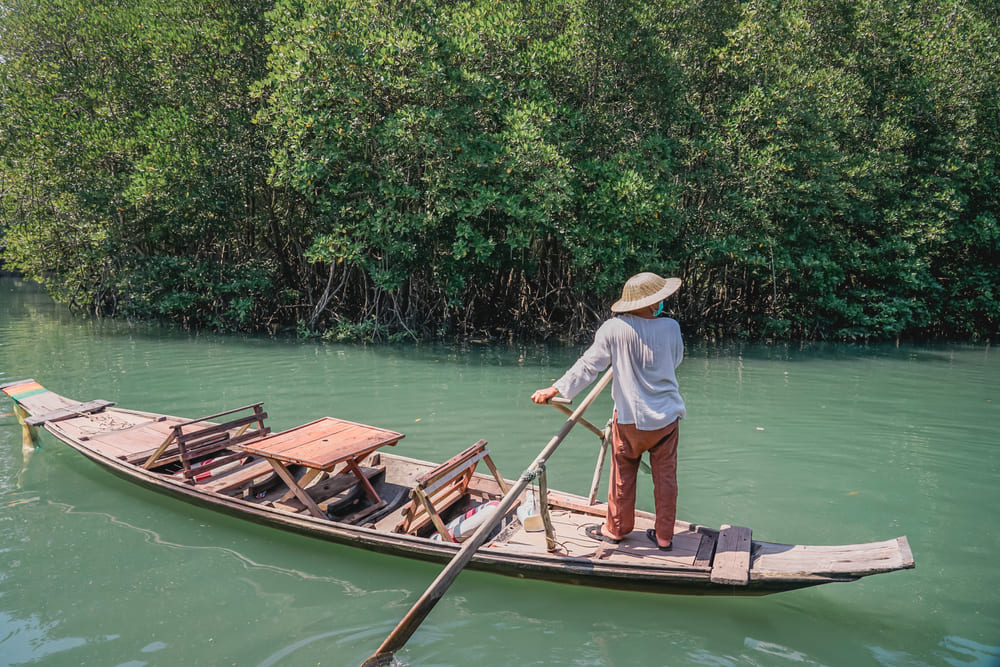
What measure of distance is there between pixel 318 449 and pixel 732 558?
2.94 m

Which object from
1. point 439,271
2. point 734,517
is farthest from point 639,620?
point 439,271

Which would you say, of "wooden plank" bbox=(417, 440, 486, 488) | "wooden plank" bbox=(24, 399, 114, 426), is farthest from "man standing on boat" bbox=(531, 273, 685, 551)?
"wooden plank" bbox=(24, 399, 114, 426)

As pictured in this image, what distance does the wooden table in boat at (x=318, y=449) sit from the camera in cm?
457

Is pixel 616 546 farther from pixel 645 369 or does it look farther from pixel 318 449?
pixel 318 449

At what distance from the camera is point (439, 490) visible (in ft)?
15.4

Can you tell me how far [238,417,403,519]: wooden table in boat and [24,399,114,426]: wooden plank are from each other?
332 centimetres

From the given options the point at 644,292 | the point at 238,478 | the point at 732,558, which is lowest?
the point at 238,478

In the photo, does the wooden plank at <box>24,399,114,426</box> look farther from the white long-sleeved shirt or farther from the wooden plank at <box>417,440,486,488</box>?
the white long-sleeved shirt

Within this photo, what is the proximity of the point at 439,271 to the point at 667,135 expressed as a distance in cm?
584

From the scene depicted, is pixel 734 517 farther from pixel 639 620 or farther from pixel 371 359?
pixel 371 359

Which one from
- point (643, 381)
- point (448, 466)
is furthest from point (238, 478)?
point (643, 381)

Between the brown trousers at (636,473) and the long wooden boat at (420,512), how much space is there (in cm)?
16

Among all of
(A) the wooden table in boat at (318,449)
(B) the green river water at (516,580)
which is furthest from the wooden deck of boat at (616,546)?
(A) the wooden table in boat at (318,449)

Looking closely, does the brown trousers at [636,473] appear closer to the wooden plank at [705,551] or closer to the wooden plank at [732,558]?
the wooden plank at [705,551]
